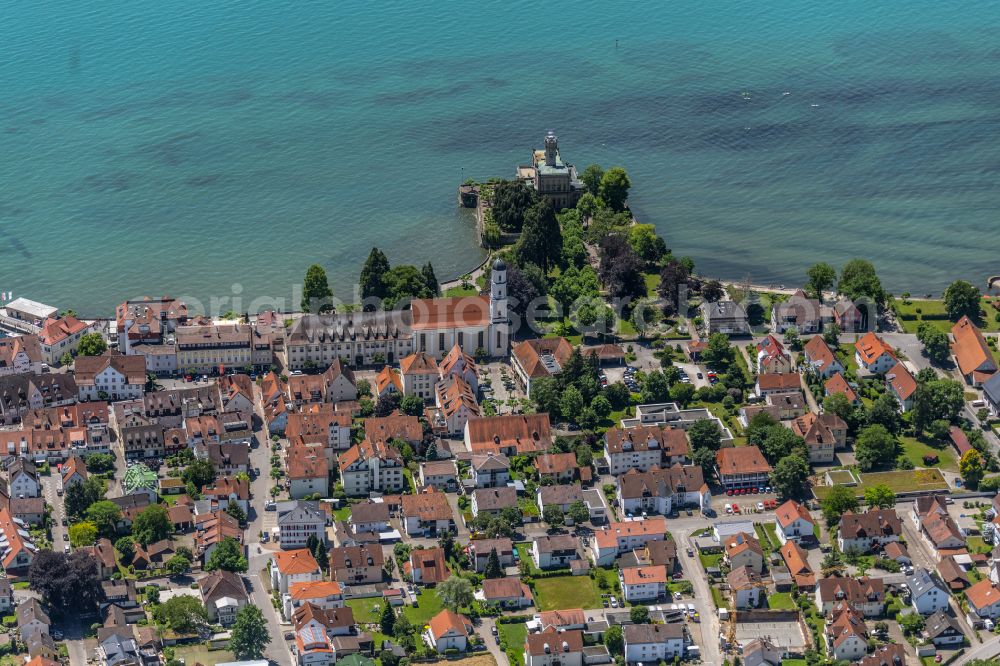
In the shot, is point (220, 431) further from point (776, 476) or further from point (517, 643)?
point (776, 476)

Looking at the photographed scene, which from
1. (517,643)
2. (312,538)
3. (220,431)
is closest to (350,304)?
(220,431)

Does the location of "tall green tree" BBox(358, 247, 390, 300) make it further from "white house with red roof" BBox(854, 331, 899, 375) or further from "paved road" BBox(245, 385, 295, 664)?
"white house with red roof" BBox(854, 331, 899, 375)

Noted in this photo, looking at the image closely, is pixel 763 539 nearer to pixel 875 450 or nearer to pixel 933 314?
pixel 875 450

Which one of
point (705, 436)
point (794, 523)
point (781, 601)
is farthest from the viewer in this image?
point (705, 436)

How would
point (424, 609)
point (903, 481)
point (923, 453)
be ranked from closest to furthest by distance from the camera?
point (424, 609) < point (903, 481) < point (923, 453)

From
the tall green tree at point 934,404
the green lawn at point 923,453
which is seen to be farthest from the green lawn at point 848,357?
the green lawn at point 923,453

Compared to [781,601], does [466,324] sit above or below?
above

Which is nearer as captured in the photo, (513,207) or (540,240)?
(540,240)

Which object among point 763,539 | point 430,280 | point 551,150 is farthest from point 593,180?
point 763,539
